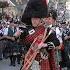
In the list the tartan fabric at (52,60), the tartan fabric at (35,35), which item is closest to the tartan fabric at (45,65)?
the tartan fabric at (52,60)

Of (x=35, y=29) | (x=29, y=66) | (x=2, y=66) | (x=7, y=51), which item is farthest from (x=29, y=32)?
(x=7, y=51)

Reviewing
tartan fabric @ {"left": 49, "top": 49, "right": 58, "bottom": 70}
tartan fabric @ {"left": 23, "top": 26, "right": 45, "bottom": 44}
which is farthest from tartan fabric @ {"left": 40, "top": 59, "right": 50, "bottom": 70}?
tartan fabric @ {"left": 23, "top": 26, "right": 45, "bottom": 44}

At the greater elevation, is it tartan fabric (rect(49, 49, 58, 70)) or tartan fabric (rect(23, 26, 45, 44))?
tartan fabric (rect(23, 26, 45, 44))

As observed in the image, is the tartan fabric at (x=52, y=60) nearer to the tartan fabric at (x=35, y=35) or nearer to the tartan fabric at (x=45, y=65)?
the tartan fabric at (x=45, y=65)

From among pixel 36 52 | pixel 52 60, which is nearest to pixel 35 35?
pixel 36 52

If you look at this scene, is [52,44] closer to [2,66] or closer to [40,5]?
[40,5]

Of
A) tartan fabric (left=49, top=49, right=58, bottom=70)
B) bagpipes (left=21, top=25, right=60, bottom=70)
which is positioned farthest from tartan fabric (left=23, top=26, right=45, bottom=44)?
tartan fabric (left=49, top=49, right=58, bottom=70)

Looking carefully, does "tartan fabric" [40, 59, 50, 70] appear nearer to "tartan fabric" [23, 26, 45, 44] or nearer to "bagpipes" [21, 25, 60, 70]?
"bagpipes" [21, 25, 60, 70]

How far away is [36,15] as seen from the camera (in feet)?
15.9

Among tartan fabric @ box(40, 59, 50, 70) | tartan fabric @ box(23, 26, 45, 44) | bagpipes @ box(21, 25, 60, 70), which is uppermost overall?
tartan fabric @ box(23, 26, 45, 44)

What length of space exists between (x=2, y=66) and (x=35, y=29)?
8.25m

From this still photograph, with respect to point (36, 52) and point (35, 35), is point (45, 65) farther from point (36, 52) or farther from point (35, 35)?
point (35, 35)

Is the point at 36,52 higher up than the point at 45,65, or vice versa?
the point at 36,52

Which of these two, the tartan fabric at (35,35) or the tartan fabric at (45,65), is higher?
the tartan fabric at (35,35)
